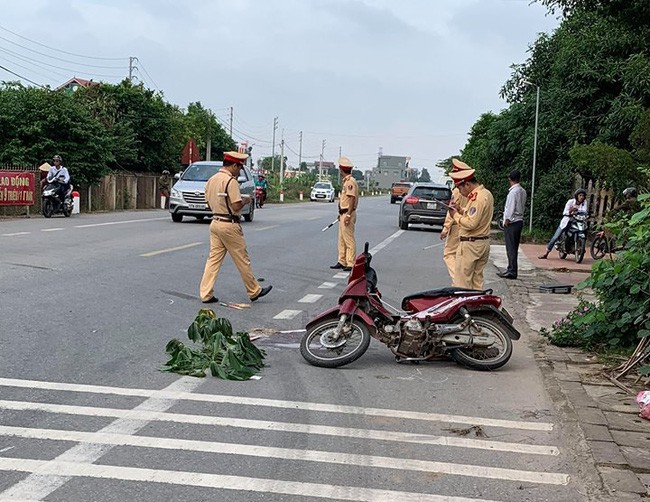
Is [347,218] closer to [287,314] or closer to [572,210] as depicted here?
[287,314]

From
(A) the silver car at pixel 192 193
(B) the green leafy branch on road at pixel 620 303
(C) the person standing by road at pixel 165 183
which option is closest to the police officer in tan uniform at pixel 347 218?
(B) the green leafy branch on road at pixel 620 303

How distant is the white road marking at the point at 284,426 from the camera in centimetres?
514

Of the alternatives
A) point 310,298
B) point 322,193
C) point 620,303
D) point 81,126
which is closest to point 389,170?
point 322,193

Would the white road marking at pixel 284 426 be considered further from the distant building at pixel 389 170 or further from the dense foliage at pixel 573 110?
the distant building at pixel 389 170

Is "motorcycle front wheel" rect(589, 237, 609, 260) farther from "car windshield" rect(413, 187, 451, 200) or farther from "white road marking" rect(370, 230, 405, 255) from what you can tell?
"car windshield" rect(413, 187, 451, 200)

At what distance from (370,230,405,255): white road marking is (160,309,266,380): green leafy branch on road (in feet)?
34.0

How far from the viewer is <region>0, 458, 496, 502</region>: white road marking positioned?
4219 millimetres

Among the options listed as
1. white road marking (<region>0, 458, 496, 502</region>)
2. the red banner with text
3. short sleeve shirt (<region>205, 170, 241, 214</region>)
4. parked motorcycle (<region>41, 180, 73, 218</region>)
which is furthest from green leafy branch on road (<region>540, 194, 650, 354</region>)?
the red banner with text

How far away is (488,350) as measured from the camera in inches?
286

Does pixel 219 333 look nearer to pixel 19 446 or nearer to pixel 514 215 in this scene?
pixel 19 446

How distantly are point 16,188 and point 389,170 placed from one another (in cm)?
11412

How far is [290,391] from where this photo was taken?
20.4 ft

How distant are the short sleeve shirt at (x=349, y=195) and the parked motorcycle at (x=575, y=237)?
601cm

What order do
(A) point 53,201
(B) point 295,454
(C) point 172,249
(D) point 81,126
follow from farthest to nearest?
(D) point 81,126, (A) point 53,201, (C) point 172,249, (B) point 295,454
